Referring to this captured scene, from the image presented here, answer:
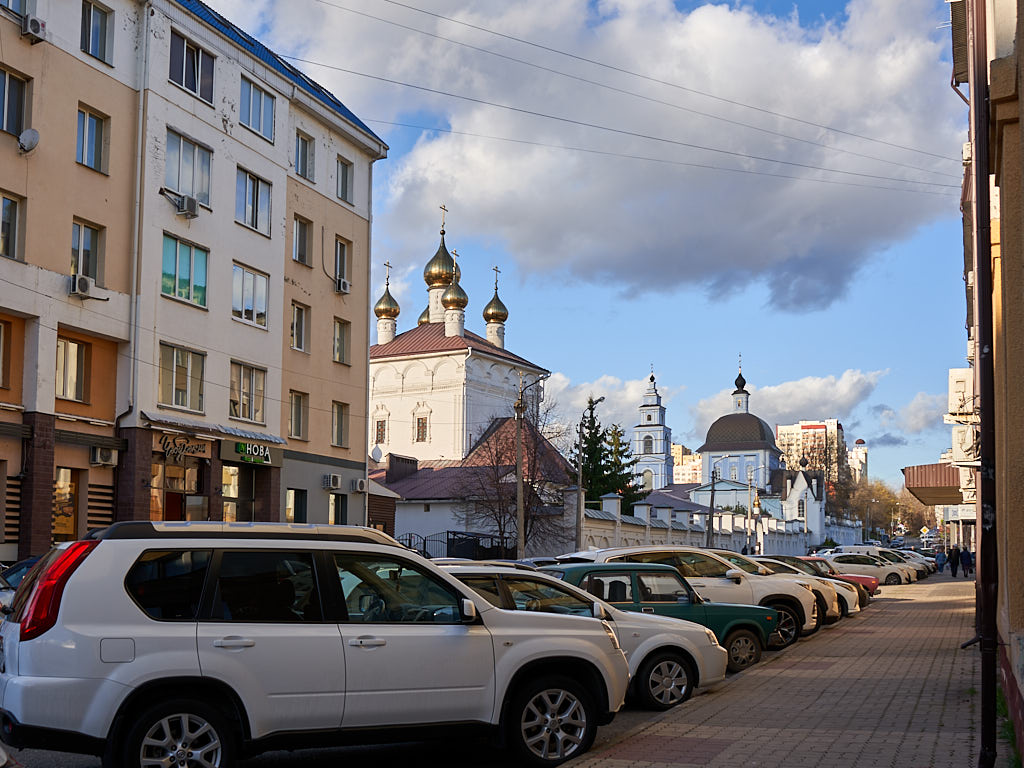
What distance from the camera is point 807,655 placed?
1731cm

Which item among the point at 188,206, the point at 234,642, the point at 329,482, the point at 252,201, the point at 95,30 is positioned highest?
the point at 95,30

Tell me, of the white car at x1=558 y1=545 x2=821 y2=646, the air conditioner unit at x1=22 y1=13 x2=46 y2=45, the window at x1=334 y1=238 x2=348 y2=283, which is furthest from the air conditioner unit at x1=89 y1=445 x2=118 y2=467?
the white car at x1=558 y1=545 x2=821 y2=646

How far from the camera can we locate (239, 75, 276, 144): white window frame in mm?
31391

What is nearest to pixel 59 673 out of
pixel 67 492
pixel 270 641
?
pixel 270 641

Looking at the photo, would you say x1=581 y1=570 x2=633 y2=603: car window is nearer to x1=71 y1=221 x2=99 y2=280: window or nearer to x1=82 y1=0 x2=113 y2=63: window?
x1=71 y1=221 x2=99 y2=280: window

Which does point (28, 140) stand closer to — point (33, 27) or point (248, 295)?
point (33, 27)

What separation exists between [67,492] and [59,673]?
760 inches

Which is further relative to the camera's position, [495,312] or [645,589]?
[495,312]

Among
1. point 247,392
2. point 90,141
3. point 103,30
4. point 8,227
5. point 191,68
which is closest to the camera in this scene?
point 8,227

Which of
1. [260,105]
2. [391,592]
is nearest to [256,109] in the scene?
[260,105]

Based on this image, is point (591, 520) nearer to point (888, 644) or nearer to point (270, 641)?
point (888, 644)

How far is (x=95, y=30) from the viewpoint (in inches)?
1021

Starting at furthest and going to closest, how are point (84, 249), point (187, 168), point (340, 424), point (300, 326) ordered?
point (340, 424) < point (300, 326) < point (187, 168) < point (84, 249)

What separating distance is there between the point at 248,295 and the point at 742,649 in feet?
65.6
